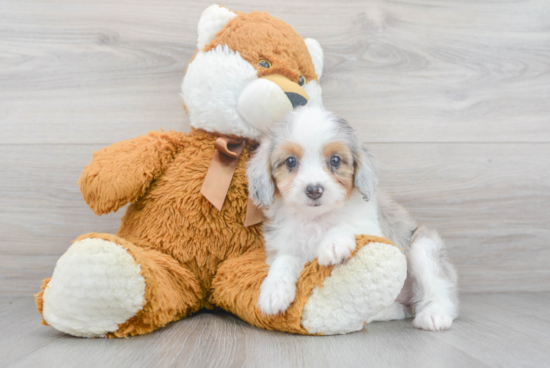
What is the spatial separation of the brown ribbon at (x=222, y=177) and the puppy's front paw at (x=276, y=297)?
14.3 inches

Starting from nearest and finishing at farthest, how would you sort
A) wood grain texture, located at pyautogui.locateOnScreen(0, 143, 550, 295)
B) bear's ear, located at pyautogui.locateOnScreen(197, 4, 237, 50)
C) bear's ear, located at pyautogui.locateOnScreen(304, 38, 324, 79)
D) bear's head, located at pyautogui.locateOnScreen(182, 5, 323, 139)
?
bear's head, located at pyautogui.locateOnScreen(182, 5, 323, 139) < bear's ear, located at pyautogui.locateOnScreen(197, 4, 237, 50) < bear's ear, located at pyautogui.locateOnScreen(304, 38, 324, 79) < wood grain texture, located at pyautogui.locateOnScreen(0, 143, 550, 295)

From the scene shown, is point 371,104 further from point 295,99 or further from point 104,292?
point 104,292

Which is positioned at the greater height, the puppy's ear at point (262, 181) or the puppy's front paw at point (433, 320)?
the puppy's ear at point (262, 181)

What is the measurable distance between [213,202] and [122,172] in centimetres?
34

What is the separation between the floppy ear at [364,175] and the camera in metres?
1.45

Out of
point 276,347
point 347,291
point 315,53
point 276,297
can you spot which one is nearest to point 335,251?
point 347,291

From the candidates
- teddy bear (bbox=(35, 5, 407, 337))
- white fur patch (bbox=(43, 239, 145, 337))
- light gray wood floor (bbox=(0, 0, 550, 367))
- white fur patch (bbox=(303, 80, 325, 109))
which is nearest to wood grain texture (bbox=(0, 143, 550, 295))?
light gray wood floor (bbox=(0, 0, 550, 367))

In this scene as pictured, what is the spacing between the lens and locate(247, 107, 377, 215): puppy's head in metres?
1.35

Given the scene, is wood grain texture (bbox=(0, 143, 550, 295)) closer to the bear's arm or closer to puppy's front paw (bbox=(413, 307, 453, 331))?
the bear's arm

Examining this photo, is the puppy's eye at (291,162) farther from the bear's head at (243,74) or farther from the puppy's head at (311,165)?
the bear's head at (243,74)

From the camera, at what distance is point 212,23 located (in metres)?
1.68

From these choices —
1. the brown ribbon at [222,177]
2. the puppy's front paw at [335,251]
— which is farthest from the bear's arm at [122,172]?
the puppy's front paw at [335,251]

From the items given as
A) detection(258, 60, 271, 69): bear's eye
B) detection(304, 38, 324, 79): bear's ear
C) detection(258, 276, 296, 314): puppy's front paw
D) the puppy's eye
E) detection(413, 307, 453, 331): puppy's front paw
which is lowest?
detection(413, 307, 453, 331): puppy's front paw

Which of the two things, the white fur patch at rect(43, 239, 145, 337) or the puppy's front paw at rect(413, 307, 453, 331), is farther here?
the puppy's front paw at rect(413, 307, 453, 331)
